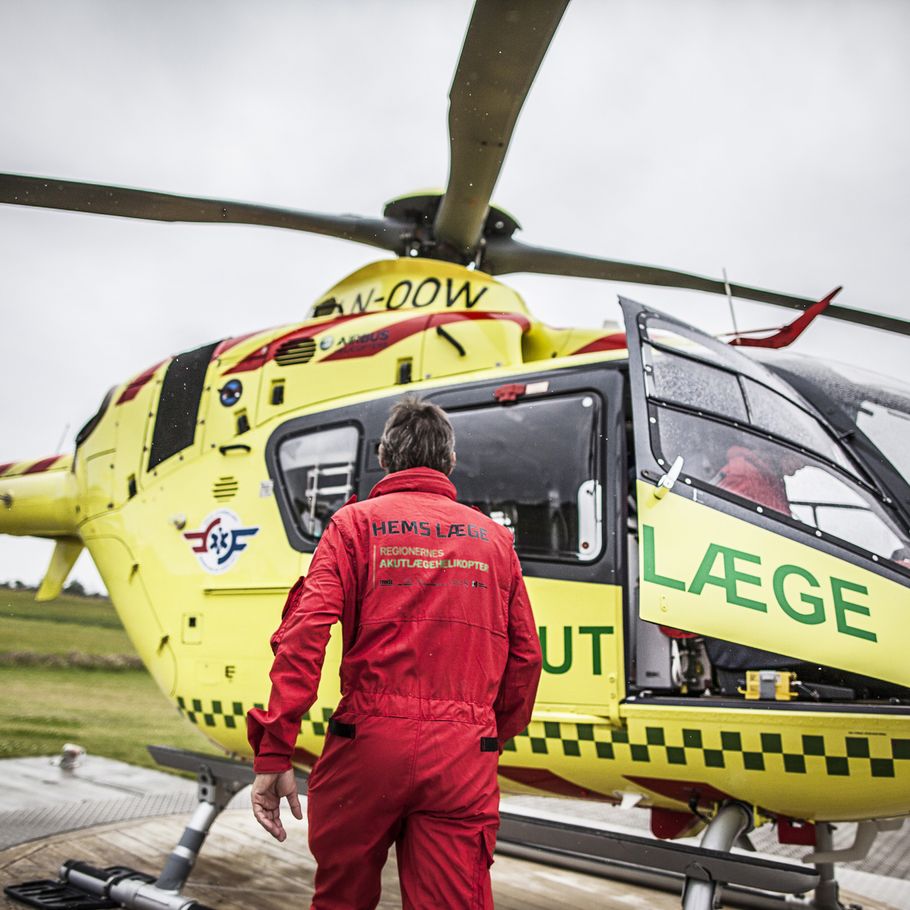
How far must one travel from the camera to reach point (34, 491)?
4.75m

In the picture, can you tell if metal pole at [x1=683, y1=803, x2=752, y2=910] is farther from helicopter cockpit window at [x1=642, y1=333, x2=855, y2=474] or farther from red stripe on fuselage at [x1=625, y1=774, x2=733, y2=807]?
helicopter cockpit window at [x1=642, y1=333, x2=855, y2=474]

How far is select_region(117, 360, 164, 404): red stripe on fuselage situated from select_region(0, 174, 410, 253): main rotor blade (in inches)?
37.8

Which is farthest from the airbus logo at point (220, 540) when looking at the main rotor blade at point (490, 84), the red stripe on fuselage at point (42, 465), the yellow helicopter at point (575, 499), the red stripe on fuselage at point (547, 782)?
the main rotor blade at point (490, 84)

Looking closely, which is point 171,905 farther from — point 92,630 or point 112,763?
point 92,630

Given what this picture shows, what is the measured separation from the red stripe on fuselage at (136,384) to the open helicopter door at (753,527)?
2726 millimetres

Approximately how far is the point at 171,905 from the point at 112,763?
4.52 metres

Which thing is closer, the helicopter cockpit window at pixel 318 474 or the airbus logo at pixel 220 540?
the helicopter cockpit window at pixel 318 474

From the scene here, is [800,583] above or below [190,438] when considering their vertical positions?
below

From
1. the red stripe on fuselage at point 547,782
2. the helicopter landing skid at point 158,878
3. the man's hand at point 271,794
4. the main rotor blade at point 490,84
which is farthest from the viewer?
the helicopter landing skid at point 158,878

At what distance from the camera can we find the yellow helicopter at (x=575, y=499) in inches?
92.9

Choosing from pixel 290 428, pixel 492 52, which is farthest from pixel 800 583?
pixel 290 428

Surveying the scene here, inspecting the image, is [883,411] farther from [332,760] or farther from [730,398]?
[332,760]

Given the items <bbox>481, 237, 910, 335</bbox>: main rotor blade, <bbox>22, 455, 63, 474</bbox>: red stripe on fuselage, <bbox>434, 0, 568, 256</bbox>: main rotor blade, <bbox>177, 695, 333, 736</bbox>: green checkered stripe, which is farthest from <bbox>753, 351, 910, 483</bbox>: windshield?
<bbox>22, 455, 63, 474</bbox>: red stripe on fuselage

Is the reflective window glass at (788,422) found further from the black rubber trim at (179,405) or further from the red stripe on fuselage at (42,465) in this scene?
the red stripe on fuselage at (42,465)
